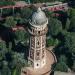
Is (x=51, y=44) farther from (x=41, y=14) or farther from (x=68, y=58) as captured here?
(x=41, y=14)

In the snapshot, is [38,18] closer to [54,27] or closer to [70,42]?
[70,42]

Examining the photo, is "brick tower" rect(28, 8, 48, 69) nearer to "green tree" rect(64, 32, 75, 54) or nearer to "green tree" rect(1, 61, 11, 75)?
"green tree" rect(1, 61, 11, 75)

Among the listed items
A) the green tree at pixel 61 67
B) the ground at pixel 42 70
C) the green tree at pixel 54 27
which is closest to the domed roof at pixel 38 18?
the ground at pixel 42 70

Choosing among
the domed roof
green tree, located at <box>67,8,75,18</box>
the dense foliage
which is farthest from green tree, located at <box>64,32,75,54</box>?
the domed roof

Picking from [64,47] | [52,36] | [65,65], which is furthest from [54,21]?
[65,65]

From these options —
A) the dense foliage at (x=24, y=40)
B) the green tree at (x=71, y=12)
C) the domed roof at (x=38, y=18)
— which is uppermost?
the domed roof at (x=38, y=18)

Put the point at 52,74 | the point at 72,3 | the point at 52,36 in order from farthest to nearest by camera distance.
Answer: the point at 72,3
the point at 52,36
the point at 52,74

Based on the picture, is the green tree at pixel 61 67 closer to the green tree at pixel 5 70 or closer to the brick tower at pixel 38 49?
the brick tower at pixel 38 49

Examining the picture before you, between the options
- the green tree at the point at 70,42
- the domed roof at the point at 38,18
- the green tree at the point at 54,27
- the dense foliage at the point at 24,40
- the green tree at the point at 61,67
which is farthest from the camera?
the green tree at the point at 54,27

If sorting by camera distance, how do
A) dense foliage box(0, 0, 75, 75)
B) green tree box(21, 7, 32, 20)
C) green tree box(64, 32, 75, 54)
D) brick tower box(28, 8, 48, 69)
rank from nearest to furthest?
brick tower box(28, 8, 48, 69), dense foliage box(0, 0, 75, 75), green tree box(64, 32, 75, 54), green tree box(21, 7, 32, 20)
